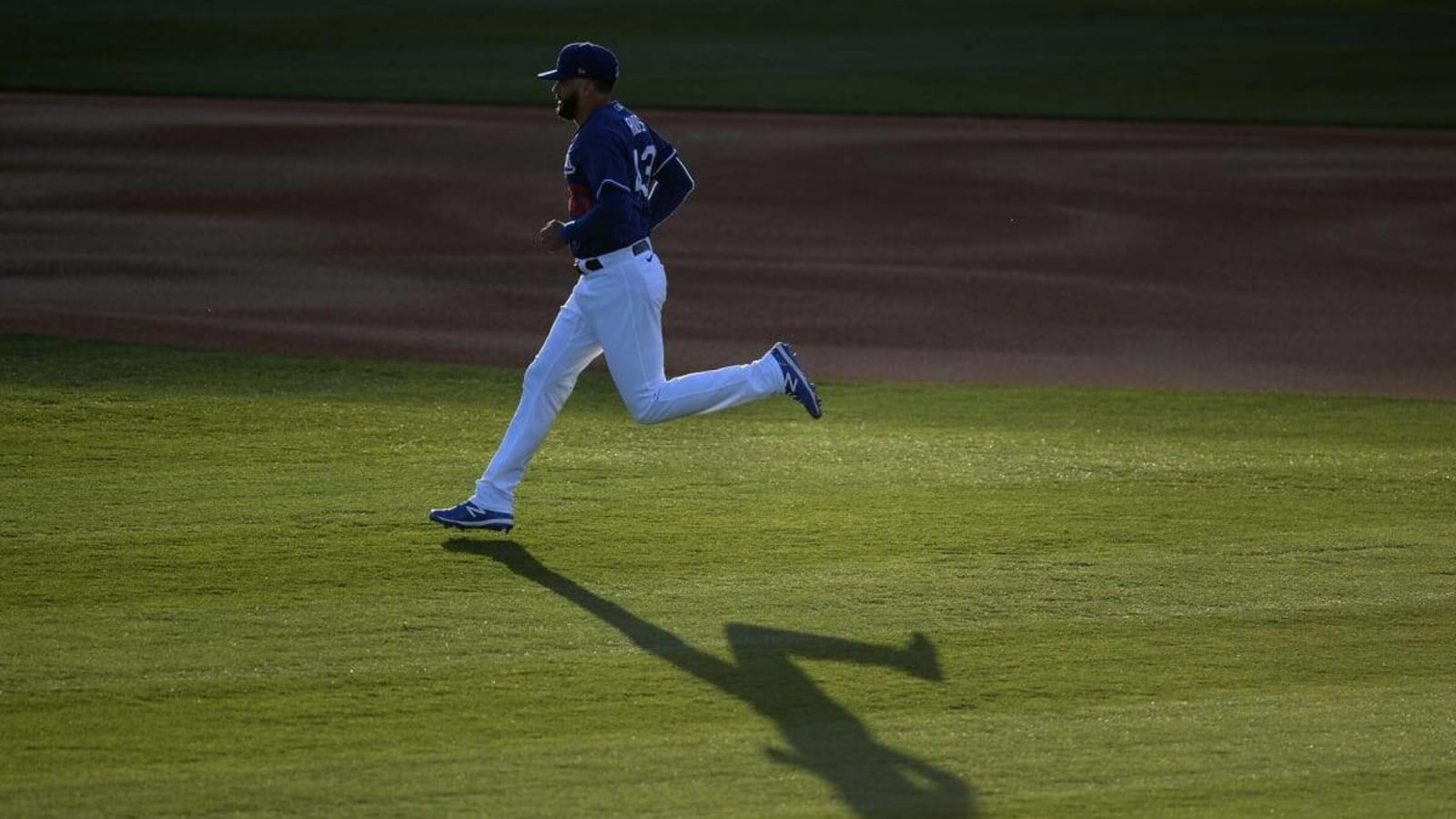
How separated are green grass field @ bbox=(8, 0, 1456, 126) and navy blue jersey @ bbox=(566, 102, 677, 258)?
42.6 ft

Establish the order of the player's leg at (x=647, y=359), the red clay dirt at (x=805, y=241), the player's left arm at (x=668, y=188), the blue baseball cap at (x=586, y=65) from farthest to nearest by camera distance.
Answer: the red clay dirt at (x=805, y=241) < the player's left arm at (x=668, y=188) < the player's leg at (x=647, y=359) < the blue baseball cap at (x=586, y=65)

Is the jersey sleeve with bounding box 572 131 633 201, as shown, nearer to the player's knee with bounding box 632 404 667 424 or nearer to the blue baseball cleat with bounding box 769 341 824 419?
the player's knee with bounding box 632 404 667 424

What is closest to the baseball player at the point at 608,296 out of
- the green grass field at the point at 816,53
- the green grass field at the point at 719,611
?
the green grass field at the point at 719,611

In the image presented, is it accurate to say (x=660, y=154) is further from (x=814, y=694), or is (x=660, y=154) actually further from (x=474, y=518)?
(x=814, y=694)

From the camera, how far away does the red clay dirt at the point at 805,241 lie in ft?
38.3

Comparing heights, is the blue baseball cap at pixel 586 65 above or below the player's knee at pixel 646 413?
above

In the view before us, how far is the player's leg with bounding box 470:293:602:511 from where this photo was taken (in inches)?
283

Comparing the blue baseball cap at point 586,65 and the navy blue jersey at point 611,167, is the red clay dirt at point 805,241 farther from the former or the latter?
the blue baseball cap at point 586,65

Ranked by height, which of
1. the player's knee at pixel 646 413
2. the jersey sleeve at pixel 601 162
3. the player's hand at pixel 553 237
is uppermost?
the jersey sleeve at pixel 601 162

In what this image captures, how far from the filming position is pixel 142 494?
7.71m

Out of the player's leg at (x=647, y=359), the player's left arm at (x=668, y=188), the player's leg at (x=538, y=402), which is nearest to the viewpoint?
the player's leg at (x=647, y=359)

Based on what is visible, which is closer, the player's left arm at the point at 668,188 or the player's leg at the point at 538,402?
the player's leg at the point at 538,402

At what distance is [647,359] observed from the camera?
282 inches

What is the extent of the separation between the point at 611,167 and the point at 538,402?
0.96m
